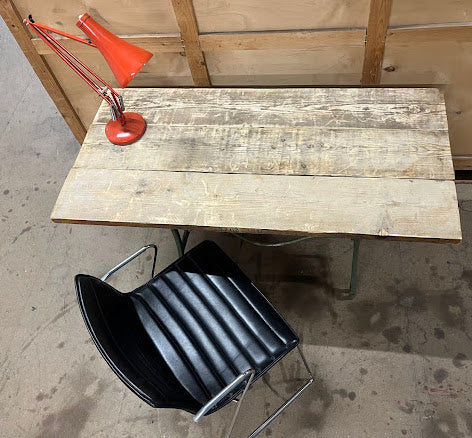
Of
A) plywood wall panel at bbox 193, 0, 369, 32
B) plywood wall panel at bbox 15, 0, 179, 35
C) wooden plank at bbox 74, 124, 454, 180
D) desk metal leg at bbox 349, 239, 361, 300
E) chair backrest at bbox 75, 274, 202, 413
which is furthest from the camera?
desk metal leg at bbox 349, 239, 361, 300

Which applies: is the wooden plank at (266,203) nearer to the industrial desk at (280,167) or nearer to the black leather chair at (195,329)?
the industrial desk at (280,167)

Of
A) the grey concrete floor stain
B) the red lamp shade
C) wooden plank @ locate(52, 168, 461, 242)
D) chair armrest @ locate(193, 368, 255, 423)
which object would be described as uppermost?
the red lamp shade

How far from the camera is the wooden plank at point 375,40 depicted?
1732mm

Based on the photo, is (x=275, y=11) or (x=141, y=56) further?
(x=275, y=11)

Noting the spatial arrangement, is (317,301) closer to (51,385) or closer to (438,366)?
(438,366)

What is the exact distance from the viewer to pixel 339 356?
2082 mm

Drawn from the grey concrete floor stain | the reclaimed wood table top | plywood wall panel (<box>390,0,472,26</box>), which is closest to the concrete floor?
the grey concrete floor stain

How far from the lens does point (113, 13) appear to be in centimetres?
195

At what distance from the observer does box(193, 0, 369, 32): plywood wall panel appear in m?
1.78

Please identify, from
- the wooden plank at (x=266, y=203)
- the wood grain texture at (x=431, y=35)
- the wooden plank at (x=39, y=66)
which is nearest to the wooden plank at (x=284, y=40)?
the wood grain texture at (x=431, y=35)

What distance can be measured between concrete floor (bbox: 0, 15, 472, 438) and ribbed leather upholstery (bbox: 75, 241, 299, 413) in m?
0.49

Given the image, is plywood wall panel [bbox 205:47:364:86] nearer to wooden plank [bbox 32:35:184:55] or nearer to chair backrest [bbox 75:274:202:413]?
wooden plank [bbox 32:35:184:55]

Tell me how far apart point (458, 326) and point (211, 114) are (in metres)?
1.42

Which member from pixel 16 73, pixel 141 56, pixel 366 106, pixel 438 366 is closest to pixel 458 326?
pixel 438 366
